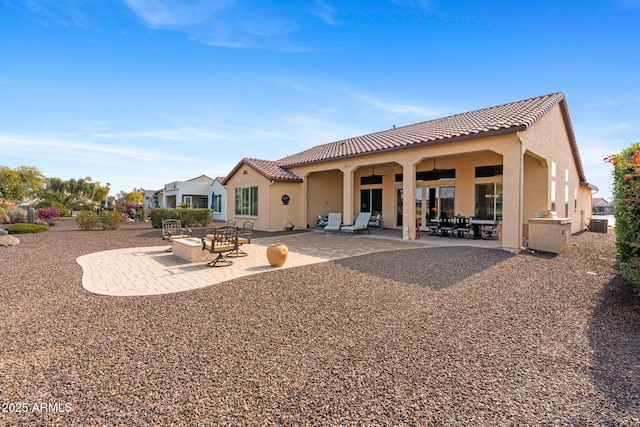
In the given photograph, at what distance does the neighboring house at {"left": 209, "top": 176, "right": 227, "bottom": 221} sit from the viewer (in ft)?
107

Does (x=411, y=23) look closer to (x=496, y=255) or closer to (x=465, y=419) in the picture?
(x=496, y=255)

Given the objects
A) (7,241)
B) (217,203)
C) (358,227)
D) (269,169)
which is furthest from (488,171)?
(217,203)

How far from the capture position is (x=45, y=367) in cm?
298

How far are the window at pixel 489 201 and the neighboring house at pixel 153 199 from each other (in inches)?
1758

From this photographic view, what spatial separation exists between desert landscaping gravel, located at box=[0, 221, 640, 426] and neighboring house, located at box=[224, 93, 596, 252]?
542 centimetres

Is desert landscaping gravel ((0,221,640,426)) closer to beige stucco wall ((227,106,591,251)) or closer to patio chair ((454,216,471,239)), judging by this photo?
beige stucco wall ((227,106,591,251))

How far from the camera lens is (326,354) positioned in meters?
3.29

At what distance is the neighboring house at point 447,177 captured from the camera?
1007 cm

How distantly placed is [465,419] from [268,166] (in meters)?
17.5

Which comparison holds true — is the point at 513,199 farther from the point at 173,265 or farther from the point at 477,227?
the point at 173,265

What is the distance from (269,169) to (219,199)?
1839 cm

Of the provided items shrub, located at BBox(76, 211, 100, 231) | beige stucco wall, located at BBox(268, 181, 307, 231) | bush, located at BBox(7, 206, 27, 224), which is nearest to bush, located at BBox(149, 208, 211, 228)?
shrub, located at BBox(76, 211, 100, 231)

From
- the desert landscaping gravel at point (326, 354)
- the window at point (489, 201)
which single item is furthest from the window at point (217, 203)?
the desert landscaping gravel at point (326, 354)

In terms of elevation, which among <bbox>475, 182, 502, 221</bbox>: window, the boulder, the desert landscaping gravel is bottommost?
the desert landscaping gravel
